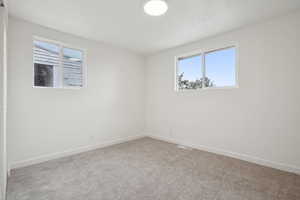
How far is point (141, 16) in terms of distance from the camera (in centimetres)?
246

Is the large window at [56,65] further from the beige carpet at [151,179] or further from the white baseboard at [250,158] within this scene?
the white baseboard at [250,158]

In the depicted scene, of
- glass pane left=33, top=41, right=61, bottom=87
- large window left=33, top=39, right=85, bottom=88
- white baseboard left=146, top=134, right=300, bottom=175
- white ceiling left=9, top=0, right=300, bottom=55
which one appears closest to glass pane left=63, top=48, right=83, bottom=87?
large window left=33, top=39, right=85, bottom=88

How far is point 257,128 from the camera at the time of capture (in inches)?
104

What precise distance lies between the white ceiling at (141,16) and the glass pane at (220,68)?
47 centimetres

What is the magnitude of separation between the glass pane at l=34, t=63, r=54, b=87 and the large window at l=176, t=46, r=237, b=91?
2896mm

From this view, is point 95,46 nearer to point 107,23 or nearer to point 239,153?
point 107,23

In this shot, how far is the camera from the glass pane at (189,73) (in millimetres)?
3596

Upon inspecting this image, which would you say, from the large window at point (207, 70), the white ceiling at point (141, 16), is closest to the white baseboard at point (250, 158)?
the large window at point (207, 70)

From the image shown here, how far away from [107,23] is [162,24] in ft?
3.26

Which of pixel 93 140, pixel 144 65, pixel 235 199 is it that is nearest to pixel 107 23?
pixel 144 65

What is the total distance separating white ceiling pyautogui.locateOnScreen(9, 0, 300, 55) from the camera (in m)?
2.15

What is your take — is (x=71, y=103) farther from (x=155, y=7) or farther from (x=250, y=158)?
(x=250, y=158)

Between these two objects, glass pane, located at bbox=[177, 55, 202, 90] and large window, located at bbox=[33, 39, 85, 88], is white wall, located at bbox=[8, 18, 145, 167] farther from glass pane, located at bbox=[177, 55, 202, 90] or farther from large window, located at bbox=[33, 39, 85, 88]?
glass pane, located at bbox=[177, 55, 202, 90]

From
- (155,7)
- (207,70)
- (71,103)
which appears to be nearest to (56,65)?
(71,103)
